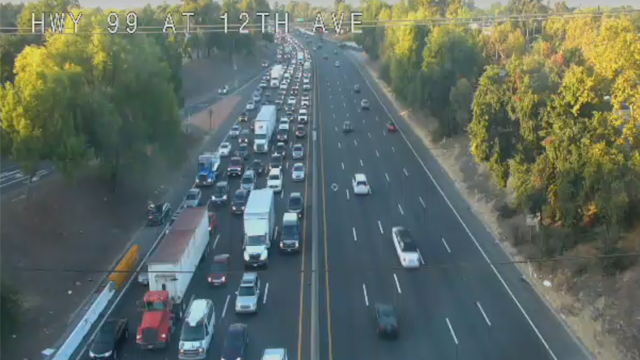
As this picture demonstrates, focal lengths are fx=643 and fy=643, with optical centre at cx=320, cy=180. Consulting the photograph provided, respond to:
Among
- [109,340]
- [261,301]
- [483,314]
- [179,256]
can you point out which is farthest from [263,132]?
[109,340]

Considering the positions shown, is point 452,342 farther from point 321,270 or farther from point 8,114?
point 8,114

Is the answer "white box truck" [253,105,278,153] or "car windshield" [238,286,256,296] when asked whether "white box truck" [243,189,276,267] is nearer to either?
"car windshield" [238,286,256,296]

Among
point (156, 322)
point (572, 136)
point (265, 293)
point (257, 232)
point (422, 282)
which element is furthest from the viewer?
point (257, 232)

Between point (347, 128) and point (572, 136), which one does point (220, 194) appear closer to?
point (572, 136)

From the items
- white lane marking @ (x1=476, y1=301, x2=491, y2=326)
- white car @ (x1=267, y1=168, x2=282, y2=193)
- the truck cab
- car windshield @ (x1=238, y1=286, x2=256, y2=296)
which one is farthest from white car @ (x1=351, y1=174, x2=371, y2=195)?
the truck cab

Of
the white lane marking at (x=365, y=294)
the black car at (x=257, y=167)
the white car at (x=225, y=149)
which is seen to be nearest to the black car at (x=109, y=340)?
the white lane marking at (x=365, y=294)

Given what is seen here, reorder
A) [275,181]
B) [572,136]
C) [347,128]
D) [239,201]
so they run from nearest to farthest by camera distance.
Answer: [572,136], [239,201], [275,181], [347,128]
